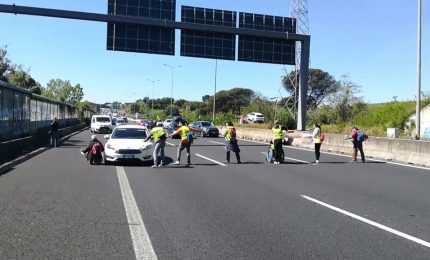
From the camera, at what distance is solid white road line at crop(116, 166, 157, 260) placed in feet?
20.2

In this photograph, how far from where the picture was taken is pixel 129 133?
19.7 meters

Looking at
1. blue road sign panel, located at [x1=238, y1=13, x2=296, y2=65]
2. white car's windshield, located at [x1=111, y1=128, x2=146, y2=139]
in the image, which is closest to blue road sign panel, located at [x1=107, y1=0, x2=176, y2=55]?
blue road sign panel, located at [x1=238, y1=13, x2=296, y2=65]

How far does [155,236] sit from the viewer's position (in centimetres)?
707

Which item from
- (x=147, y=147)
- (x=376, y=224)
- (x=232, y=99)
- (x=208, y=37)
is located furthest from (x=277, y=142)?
(x=232, y=99)

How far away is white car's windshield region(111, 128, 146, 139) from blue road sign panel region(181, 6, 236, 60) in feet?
55.2

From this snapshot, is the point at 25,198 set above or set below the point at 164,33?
below

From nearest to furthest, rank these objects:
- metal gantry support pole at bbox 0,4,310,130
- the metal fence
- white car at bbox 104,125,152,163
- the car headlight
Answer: white car at bbox 104,125,152,163 < the car headlight < the metal fence < metal gantry support pole at bbox 0,4,310,130

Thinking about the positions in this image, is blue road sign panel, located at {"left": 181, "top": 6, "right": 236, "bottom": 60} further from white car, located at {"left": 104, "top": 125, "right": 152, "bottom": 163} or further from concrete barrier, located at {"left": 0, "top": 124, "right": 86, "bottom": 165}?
white car, located at {"left": 104, "top": 125, "right": 152, "bottom": 163}

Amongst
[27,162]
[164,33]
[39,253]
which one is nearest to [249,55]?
[164,33]

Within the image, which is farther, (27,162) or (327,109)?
(327,109)

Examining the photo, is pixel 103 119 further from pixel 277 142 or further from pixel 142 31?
pixel 277 142

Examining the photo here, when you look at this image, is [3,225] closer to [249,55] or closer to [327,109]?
[249,55]

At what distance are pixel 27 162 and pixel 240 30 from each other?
20448mm

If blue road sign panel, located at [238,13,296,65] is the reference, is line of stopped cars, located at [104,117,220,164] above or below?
below
